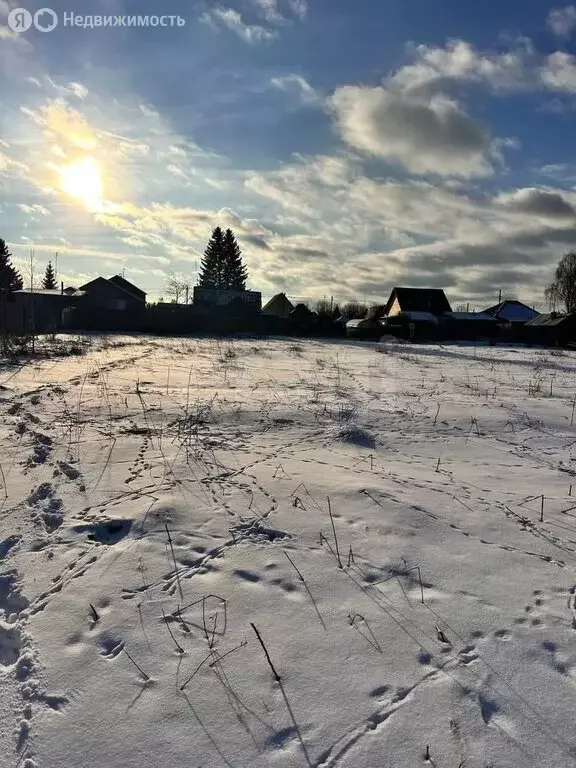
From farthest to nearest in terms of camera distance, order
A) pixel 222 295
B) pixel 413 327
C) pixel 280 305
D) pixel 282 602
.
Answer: pixel 280 305 < pixel 222 295 < pixel 413 327 < pixel 282 602

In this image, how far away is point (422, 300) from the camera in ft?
179

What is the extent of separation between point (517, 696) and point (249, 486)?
9.12 feet

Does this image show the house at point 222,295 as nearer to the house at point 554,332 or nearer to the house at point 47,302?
the house at point 47,302

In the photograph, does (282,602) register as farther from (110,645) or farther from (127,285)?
(127,285)

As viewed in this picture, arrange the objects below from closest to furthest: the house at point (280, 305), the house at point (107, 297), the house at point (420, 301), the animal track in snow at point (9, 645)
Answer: the animal track in snow at point (9, 645), the house at point (107, 297), the house at point (420, 301), the house at point (280, 305)

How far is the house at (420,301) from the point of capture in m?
53.9

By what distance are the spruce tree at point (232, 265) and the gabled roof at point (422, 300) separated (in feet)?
79.4

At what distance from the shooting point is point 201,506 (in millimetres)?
3957

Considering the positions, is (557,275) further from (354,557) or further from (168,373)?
(354,557)

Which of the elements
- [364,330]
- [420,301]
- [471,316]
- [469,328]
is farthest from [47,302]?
[471,316]

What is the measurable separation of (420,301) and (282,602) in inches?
2180

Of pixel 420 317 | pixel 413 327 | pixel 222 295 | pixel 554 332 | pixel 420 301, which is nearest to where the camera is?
pixel 554 332

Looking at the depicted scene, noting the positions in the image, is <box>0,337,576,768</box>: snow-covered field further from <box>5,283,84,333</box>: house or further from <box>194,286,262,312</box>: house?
<box>194,286,262,312</box>: house

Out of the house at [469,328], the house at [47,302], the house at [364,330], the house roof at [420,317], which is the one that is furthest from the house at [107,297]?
the house at [469,328]
